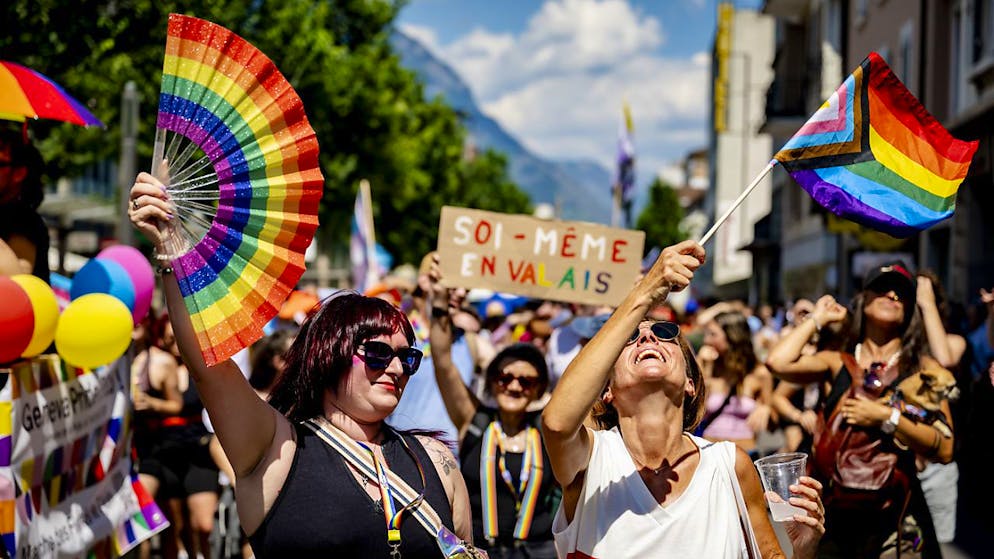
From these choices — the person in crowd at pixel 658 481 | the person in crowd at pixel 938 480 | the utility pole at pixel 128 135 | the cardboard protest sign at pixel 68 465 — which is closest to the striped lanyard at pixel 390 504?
the person in crowd at pixel 658 481

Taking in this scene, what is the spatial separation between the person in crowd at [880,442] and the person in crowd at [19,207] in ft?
10.6

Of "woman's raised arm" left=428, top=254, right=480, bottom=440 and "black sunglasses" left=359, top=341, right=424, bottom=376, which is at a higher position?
"black sunglasses" left=359, top=341, right=424, bottom=376

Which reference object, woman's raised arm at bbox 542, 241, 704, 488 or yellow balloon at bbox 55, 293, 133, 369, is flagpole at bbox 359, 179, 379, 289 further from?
woman's raised arm at bbox 542, 241, 704, 488

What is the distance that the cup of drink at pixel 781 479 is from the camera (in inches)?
128

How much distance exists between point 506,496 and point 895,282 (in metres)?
1.92

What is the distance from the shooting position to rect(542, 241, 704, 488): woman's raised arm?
2.97 m

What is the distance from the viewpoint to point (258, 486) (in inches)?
121

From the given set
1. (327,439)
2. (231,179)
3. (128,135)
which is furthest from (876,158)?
(128,135)

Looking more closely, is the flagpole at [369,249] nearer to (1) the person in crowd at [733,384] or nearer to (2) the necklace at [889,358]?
(1) the person in crowd at [733,384]

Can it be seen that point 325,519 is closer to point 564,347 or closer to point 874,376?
point 874,376

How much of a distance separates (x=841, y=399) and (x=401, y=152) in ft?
95.9

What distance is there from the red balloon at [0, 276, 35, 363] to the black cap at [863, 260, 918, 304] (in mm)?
3376

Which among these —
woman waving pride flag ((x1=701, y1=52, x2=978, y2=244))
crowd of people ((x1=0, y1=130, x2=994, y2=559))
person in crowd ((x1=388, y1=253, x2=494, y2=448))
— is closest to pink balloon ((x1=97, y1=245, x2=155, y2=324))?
crowd of people ((x1=0, y1=130, x2=994, y2=559))

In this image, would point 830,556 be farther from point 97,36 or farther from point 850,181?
point 97,36
